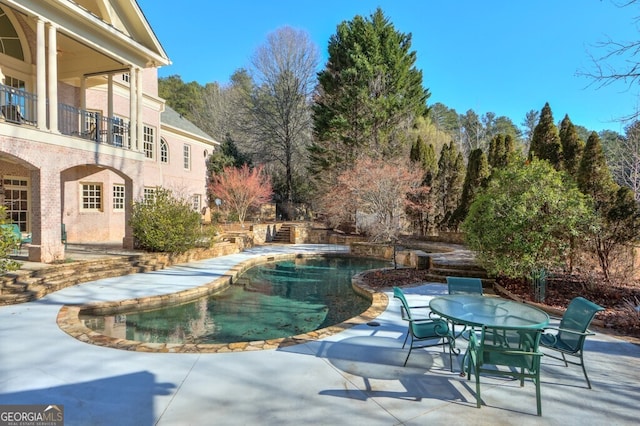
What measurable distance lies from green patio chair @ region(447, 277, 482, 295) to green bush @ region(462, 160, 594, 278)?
8.34 ft

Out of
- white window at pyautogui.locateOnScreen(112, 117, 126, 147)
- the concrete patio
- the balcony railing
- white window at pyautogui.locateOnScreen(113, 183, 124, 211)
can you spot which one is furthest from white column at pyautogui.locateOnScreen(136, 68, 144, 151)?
the concrete patio

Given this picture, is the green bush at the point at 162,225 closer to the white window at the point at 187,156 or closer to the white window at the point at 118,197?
the white window at the point at 118,197

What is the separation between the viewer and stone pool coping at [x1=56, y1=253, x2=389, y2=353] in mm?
4664

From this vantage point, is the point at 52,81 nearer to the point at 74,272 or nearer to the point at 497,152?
the point at 74,272

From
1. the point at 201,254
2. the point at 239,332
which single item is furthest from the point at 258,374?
the point at 201,254

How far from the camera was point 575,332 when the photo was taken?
12.0 ft

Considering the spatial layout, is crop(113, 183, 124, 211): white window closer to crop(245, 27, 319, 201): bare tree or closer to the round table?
crop(245, 27, 319, 201): bare tree

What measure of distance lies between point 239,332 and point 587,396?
5173 millimetres

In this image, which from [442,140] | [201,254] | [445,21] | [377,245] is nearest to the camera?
[201,254]

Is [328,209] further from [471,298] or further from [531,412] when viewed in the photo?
[531,412]

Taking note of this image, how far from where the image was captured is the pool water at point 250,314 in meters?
6.18

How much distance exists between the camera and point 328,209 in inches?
788

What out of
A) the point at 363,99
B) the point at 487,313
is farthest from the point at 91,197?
the point at 487,313

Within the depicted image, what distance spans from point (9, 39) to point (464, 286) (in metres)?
15.4
